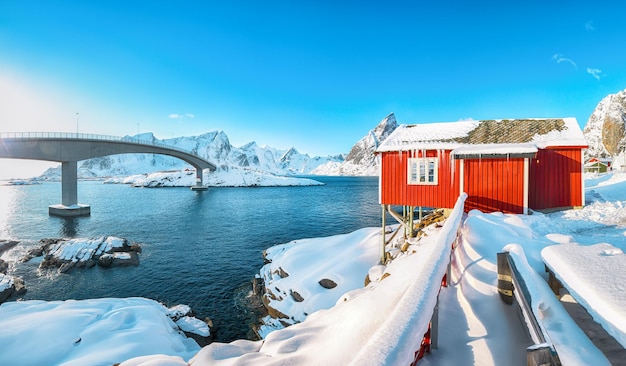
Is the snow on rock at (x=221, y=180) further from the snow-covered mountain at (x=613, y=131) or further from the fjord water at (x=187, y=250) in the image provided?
the snow-covered mountain at (x=613, y=131)

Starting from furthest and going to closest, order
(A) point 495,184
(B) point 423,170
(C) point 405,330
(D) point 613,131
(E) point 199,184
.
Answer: (D) point 613,131 → (E) point 199,184 → (B) point 423,170 → (A) point 495,184 → (C) point 405,330

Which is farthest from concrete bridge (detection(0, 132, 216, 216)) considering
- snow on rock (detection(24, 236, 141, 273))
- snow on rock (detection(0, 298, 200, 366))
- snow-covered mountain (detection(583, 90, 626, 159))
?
snow-covered mountain (detection(583, 90, 626, 159))

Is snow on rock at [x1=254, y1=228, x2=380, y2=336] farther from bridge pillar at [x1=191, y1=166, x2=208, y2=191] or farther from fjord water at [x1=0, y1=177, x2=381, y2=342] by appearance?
bridge pillar at [x1=191, y1=166, x2=208, y2=191]

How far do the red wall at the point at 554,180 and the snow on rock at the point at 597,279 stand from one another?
509 inches

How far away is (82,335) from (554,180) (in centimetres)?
2199

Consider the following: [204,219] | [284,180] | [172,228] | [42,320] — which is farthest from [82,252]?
[284,180]

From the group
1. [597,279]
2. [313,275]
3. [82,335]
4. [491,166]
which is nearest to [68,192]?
[82,335]

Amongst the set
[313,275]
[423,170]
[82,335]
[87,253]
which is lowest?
[87,253]

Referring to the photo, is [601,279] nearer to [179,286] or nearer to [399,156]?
[399,156]

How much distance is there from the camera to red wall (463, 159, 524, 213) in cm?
1304

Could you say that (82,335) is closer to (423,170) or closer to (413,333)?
(413,333)

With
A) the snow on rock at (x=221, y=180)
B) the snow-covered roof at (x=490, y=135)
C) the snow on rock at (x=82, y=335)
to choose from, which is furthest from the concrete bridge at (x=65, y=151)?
the snow on rock at (x=221, y=180)

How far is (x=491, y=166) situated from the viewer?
1357 cm

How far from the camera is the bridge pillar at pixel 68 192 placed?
40812mm
